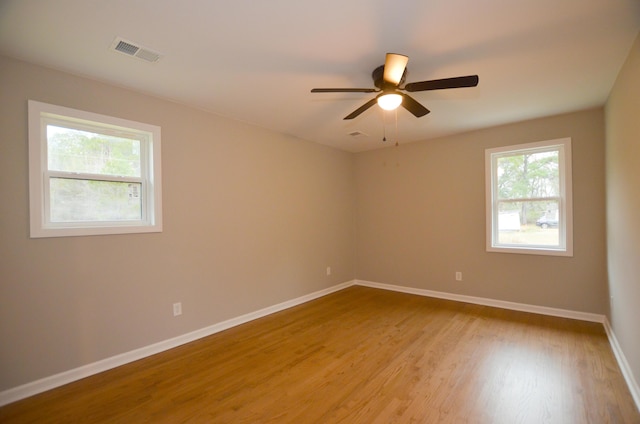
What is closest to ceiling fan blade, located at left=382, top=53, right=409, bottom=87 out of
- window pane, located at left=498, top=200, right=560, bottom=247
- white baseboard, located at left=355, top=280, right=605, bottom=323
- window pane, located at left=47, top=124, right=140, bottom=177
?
window pane, located at left=47, top=124, right=140, bottom=177

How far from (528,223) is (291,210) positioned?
130 inches

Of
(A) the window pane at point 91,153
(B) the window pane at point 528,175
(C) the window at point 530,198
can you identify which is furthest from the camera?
(B) the window pane at point 528,175

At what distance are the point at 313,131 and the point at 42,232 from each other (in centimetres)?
315

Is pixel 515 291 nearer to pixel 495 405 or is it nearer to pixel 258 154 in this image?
pixel 495 405

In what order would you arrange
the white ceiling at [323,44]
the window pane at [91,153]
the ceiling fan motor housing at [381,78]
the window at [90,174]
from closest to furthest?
the white ceiling at [323,44] → the ceiling fan motor housing at [381,78] → the window at [90,174] → the window pane at [91,153]

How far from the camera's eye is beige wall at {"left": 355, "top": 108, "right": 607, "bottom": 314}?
346cm

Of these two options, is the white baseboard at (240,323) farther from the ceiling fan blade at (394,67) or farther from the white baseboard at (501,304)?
the ceiling fan blade at (394,67)

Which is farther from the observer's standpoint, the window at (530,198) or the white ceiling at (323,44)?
the window at (530,198)

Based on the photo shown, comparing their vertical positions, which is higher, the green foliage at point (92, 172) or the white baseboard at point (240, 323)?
the green foliage at point (92, 172)

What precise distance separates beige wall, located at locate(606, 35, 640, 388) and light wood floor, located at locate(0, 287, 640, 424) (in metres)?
0.39

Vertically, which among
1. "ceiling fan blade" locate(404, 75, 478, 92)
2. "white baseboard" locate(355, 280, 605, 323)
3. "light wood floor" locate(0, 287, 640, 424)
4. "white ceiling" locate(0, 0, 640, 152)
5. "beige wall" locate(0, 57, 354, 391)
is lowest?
"light wood floor" locate(0, 287, 640, 424)

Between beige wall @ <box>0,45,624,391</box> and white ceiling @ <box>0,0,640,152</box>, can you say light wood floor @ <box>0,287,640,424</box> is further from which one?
white ceiling @ <box>0,0,640,152</box>

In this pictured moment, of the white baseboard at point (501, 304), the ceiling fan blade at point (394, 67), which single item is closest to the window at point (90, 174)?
the ceiling fan blade at point (394, 67)

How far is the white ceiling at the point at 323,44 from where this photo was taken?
1.73m
